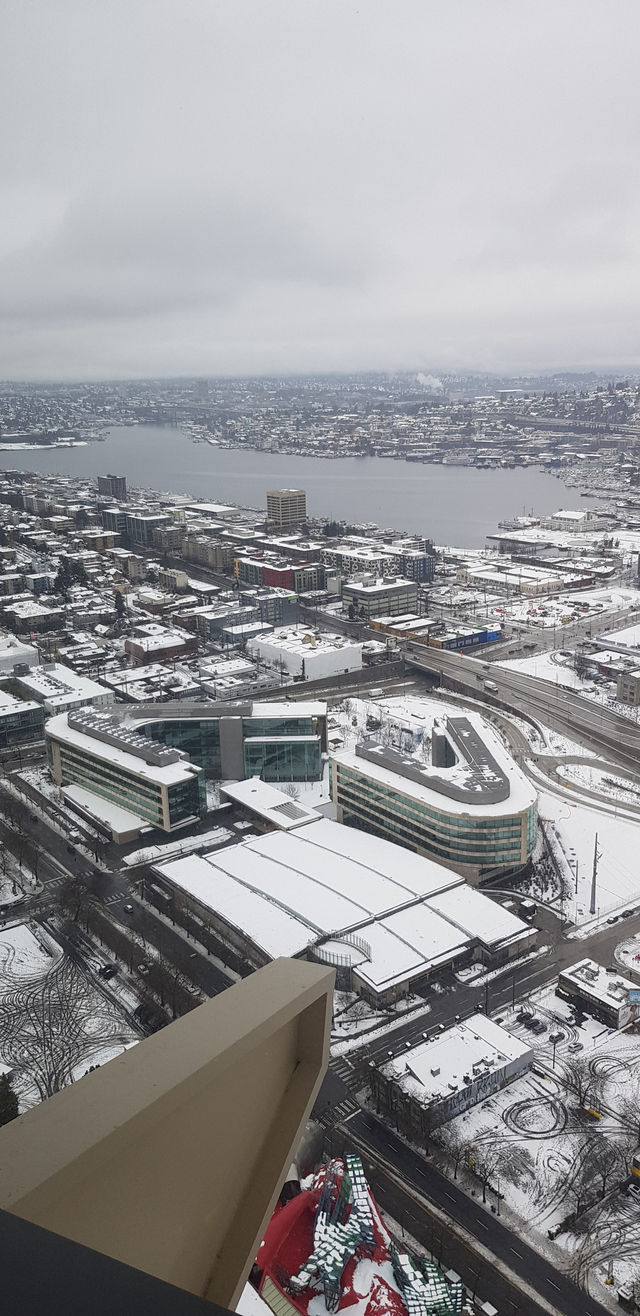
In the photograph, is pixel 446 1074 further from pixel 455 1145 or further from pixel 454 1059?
pixel 455 1145

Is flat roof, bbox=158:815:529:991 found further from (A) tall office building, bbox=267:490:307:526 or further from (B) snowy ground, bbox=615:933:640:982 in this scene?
(A) tall office building, bbox=267:490:307:526

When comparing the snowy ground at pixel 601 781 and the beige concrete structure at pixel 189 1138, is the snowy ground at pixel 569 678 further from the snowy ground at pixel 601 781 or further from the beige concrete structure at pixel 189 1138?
the beige concrete structure at pixel 189 1138

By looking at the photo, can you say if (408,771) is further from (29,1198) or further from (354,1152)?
(29,1198)

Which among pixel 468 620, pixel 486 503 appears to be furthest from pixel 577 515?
pixel 468 620

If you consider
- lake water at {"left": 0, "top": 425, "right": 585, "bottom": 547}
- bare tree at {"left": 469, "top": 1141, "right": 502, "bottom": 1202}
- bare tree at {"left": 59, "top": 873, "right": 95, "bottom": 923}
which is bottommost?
bare tree at {"left": 469, "top": 1141, "right": 502, "bottom": 1202}

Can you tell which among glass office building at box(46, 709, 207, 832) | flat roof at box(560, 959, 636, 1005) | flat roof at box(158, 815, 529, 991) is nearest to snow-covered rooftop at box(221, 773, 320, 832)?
flat roof at box(158, 815, 529, 991)

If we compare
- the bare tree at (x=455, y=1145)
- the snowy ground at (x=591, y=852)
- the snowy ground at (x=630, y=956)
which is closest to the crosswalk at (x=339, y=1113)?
the bare tree at (x=455, y=1145)

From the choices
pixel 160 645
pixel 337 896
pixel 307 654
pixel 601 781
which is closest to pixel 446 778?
pixel 337 896
